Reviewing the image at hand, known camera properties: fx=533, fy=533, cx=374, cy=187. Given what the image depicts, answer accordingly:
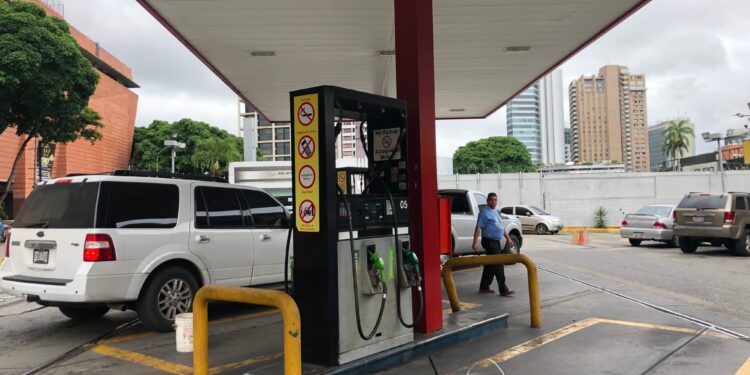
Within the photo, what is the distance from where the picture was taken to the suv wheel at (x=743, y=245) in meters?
15.1

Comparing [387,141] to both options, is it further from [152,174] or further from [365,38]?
[365,38]

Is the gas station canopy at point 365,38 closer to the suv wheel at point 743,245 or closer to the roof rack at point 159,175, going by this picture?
the roof rack at point 159,175

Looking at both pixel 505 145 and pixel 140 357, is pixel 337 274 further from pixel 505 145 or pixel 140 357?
pixel 505 145

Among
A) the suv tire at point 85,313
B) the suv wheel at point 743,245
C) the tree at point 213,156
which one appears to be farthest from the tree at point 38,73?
the tree at point 213,156

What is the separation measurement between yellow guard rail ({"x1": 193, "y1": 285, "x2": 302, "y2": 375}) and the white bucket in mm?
1505

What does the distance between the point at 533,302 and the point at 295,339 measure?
12.7 ft

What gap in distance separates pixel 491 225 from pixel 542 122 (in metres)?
159

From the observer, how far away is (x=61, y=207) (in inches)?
253

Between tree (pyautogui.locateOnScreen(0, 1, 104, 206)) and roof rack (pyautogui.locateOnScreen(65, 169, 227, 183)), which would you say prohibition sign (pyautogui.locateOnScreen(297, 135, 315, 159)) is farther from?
tree (pyautogui.locateOnScreen(0, 1, 104, 206))

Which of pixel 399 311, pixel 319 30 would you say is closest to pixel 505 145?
pixel 319 30

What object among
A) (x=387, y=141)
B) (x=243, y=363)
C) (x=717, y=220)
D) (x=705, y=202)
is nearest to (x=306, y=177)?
(x=387, y=141)

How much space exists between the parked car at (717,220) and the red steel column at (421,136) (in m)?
12.7

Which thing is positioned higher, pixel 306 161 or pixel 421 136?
pixel 421 136

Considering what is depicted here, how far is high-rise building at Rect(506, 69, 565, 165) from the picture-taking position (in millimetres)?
157125
